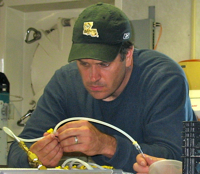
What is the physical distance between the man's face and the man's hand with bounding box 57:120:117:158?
23 cm

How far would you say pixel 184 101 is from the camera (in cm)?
118

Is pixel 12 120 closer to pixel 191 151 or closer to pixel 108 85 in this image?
pixel 108 85

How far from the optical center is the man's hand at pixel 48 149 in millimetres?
1045

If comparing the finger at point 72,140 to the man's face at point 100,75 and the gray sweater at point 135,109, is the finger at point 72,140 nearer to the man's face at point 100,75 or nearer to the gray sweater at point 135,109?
the gray sweater at point 135,109

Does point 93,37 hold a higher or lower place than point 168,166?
higher

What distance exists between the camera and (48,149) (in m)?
1.07

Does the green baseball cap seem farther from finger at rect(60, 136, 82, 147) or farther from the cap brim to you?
finger at rect(60, 136, 82, 147)

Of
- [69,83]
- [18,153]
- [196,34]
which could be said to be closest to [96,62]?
[69,83]

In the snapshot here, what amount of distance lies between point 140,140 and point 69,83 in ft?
1.33

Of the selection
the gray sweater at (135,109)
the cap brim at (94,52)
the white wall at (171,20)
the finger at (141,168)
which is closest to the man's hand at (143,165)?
the finger at (141,168)

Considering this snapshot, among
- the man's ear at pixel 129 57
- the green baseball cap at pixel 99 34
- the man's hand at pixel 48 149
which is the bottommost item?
the man's hand at pixel 48 149

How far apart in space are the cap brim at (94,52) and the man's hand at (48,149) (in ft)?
1.00

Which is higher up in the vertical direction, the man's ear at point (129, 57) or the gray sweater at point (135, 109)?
the man's ear at point (129, 57)

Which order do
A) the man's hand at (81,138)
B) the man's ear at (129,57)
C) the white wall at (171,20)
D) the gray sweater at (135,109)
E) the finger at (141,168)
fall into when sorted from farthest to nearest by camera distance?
the white wall at (171,20), the man's ear at (129,57), the gray sweater at (135,109), the man's hand at (81,138), the finger at (141,168)
